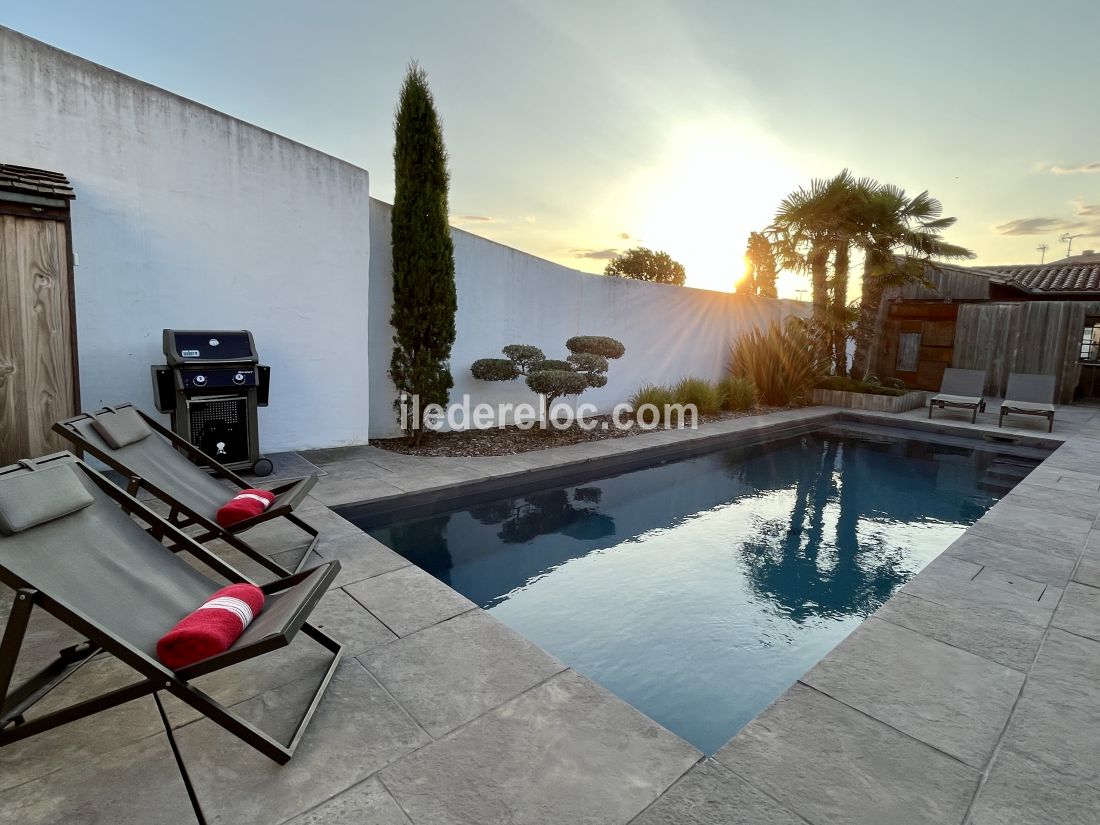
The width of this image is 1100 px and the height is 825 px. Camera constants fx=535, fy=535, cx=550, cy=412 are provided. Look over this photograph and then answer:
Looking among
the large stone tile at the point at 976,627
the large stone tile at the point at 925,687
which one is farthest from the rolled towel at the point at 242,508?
the large stone tile at the point at 976,627

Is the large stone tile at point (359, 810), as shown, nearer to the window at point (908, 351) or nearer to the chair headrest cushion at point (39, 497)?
the chair headrest cushion at point (39, 497)

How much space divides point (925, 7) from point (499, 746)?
10.2 meters

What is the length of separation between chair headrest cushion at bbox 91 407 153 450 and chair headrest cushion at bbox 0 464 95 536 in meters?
1.01

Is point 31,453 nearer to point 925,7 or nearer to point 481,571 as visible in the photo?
point 481,571

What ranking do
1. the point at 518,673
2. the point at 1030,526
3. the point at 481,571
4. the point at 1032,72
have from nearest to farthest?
1. the point at 518,673
2. the point at 481,571
3. the point at 1030,526
4. the point at 1032,72

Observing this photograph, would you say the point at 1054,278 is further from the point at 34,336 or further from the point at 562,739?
the point at 34,336

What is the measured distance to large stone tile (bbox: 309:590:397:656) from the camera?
2500 millimetres

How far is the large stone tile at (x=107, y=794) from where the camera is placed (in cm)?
154

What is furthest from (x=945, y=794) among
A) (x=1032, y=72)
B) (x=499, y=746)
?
(x=1032, y=72)

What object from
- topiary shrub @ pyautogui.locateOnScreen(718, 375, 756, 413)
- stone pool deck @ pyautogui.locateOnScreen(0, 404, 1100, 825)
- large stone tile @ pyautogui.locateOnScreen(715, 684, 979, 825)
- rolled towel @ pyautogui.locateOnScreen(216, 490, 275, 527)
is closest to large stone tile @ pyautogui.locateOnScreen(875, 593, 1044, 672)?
stone pool deck @ pyautogui.locateOnScreen(0, 404, 1100, 825)

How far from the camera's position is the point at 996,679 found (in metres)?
2.39

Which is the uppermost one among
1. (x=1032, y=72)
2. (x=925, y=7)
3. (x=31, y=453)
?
(x=925, y=7)

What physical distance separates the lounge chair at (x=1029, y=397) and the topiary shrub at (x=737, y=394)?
429 cm

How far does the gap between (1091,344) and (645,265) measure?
95.9 feet
